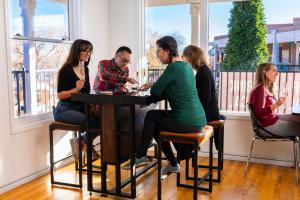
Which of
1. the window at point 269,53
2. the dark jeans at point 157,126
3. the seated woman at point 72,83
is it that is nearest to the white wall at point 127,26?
the window at point 269,53

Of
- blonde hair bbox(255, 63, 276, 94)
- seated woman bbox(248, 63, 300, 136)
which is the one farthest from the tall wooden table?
blonde hair bbox(255, 63, 276, 94)

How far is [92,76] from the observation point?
14.5ft

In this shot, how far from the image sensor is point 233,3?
416 centimetres

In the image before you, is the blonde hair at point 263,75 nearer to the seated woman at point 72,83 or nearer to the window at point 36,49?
the seated woman at point 72,83

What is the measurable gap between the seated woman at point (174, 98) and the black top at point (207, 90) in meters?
0.42

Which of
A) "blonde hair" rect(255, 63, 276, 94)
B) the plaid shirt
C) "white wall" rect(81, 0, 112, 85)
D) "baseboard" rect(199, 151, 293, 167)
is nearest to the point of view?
"blonde hair" rect(255, 63, 276, 94)

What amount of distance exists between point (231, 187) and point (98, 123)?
1.43 metres

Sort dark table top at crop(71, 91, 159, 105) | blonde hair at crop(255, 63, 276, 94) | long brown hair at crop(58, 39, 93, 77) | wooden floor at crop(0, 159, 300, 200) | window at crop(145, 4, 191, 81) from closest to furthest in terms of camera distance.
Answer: dark table top at crop(71, 91, 159, 105) < wooden floor at crop(0, 159, 300, 200) < long brown hair at crop(58, 39, 93, 77) < blonde hair at crop(255, 63, 276, 94) < window at crop(145, 4, 191, 81)

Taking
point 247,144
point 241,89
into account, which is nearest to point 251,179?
point 247,144

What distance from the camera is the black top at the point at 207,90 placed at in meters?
3.27

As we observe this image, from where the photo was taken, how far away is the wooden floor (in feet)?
10.2

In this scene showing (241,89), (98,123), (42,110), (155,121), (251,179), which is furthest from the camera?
(241,89)

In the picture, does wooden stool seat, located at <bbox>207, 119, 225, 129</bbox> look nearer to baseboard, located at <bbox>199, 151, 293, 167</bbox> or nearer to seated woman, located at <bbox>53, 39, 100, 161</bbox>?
baseboard, located at <bbox>199, 151, 293, 167</bbox>

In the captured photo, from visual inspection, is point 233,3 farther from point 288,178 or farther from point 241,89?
point 288,178
